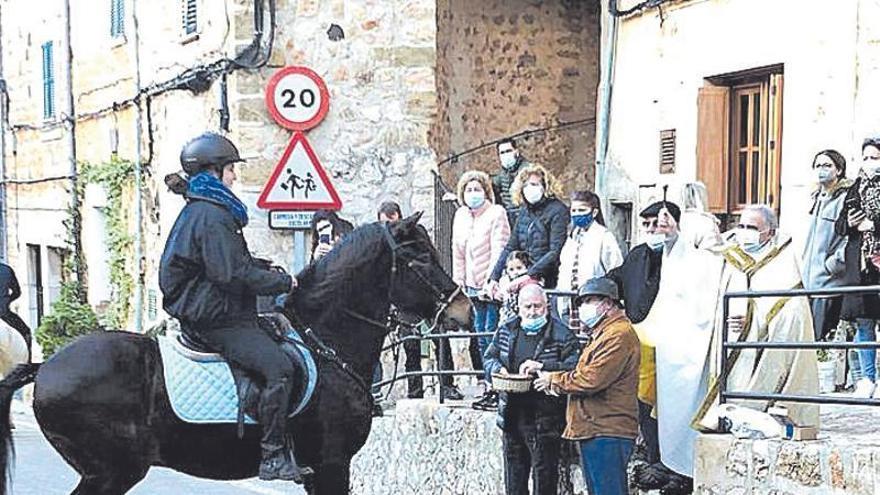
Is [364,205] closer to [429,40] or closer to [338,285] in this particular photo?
[429,40]

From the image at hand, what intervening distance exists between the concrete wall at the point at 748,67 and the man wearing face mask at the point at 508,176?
4.92ft

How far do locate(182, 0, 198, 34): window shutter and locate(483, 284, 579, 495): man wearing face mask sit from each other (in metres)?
8.62

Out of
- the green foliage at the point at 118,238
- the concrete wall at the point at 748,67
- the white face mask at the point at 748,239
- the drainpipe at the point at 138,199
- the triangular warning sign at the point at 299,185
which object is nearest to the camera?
the white face mask at the point at 748,239

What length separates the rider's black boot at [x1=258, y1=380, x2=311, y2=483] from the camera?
8.04 m

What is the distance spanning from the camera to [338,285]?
8.57 meters

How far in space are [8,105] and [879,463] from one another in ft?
73.8

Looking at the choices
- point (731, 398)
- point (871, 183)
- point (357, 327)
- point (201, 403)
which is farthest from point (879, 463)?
point (201, 403)

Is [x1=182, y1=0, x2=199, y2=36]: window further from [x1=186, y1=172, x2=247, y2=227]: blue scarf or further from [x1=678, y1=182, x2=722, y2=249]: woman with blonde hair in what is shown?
[x1=186, y1=172, x2=247, y2=227]: blue scarf

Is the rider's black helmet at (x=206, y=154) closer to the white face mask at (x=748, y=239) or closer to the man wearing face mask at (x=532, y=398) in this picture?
the man wearing face mask at (x=532, y=398)

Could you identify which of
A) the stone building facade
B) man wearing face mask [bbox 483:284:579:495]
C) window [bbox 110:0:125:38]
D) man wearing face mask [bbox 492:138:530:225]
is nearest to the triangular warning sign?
man wearing face mask [bbox 492:138:530:225]

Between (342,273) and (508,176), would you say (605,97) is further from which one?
(342,273)

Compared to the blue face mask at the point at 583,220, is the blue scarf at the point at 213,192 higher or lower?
higher

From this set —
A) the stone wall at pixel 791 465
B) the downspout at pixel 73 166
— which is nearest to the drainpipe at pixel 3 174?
the downspout at pixel 73 166

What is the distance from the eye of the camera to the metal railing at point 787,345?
313 inches
